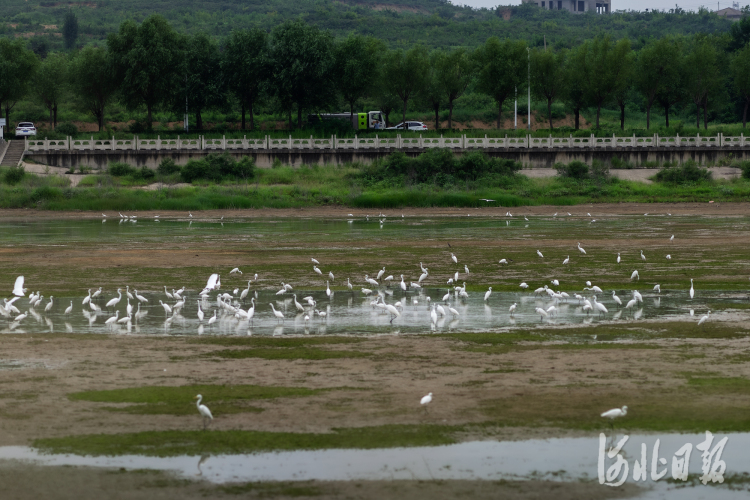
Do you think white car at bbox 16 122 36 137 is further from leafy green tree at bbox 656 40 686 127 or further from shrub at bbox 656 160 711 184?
leafy green tree at bbox 656 40 686 127

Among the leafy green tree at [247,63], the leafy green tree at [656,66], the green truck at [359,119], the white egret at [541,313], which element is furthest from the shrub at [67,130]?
the white egret at [541,313]

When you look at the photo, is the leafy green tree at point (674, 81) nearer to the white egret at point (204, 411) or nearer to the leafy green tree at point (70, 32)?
the white egret at point (204, 411)

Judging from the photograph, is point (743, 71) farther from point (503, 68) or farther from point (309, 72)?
point (309, 72)

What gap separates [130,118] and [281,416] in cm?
9025

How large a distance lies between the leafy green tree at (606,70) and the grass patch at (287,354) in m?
69.4

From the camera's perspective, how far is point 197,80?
80188mm

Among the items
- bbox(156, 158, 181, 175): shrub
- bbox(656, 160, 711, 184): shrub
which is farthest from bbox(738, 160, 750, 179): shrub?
bbox(156, 158, 181, 175): shrub

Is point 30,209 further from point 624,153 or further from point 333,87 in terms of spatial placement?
point 624,153

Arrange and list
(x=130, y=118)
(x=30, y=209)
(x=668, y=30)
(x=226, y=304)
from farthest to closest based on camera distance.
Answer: (x=668, y=30), (x=130, y=118), (x=30, y=209), (x=226, y=304)

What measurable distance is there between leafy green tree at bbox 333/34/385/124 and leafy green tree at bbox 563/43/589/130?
1844 centimetres

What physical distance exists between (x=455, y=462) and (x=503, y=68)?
246 ft

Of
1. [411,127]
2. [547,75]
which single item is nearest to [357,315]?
[411,127]

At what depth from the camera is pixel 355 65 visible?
3152 inches

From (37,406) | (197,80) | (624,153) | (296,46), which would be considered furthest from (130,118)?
(37,406)
